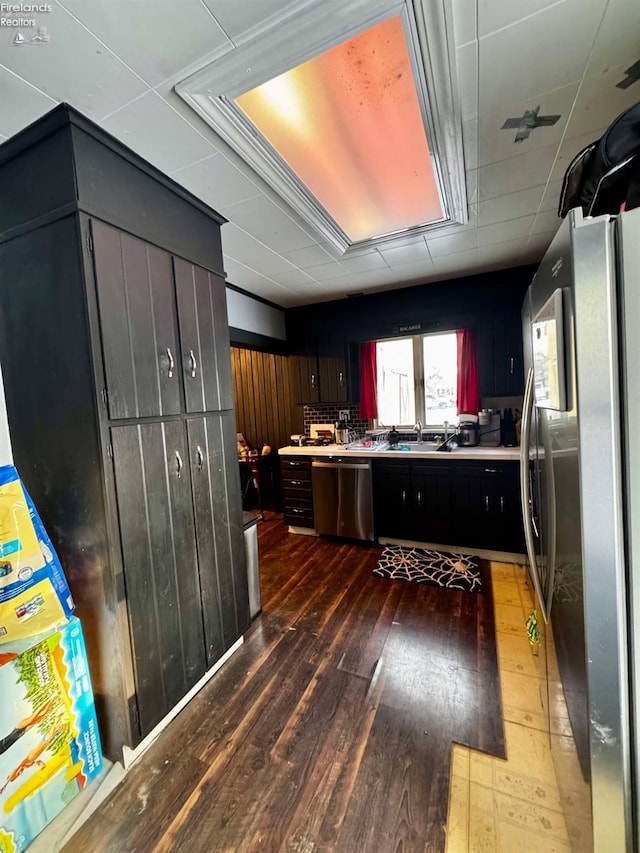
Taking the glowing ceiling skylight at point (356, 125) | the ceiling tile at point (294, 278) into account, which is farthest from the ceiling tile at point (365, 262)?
→ the glowing ceiling skylight at point (356, 125)

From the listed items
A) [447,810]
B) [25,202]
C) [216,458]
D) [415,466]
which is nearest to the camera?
[447,810]

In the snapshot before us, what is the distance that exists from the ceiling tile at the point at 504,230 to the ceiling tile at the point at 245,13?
1908 millimetres

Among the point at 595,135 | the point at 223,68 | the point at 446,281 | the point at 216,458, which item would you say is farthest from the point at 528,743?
the point at 446,281

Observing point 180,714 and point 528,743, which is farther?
point 180,714

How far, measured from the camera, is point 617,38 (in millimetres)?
1120

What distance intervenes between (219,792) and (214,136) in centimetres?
265

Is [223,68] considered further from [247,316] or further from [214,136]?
[247,316]

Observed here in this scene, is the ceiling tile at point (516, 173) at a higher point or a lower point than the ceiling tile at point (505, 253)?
lower

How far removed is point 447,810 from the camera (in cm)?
121

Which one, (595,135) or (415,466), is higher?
(595,135)

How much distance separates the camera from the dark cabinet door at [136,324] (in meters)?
1.36

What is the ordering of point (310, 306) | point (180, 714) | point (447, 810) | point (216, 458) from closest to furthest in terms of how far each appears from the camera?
1. point (447, 810)
2. point (180, 714)
3. point (216, 458)
4. point (310, 306)

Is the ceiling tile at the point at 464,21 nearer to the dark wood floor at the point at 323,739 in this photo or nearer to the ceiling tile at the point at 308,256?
the ceiling tile at the point at 308,256

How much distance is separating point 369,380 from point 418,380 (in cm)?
56
